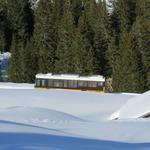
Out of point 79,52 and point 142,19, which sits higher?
point 142,19

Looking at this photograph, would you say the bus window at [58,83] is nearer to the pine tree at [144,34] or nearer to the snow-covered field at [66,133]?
the pine tree at [144,34]

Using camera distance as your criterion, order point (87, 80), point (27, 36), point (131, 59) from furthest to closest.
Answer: point (27, 36)
point (131, 59)
point (87, 80)

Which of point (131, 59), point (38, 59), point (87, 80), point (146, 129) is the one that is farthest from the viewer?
point (38, 59)

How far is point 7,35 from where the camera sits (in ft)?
226

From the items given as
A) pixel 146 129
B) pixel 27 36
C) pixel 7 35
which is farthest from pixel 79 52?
pixel 146 129

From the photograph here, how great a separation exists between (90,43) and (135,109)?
37300mm

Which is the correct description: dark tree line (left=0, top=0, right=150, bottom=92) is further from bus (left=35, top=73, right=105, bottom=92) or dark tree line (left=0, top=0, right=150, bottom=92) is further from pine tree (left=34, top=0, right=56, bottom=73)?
bus (left=35, top=73, right=105, bottom=92)

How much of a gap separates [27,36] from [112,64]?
16.2m

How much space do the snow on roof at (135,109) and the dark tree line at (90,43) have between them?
28.4 meters

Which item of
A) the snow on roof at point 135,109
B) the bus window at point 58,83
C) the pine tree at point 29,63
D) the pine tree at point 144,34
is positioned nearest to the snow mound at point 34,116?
the snow on roof at point 135,109

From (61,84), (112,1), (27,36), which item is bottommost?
(61,84)

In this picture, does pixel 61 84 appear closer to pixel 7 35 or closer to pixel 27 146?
pixel 7 35

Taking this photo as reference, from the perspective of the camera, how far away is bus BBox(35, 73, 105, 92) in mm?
41250

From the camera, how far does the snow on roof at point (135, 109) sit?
15586mm
